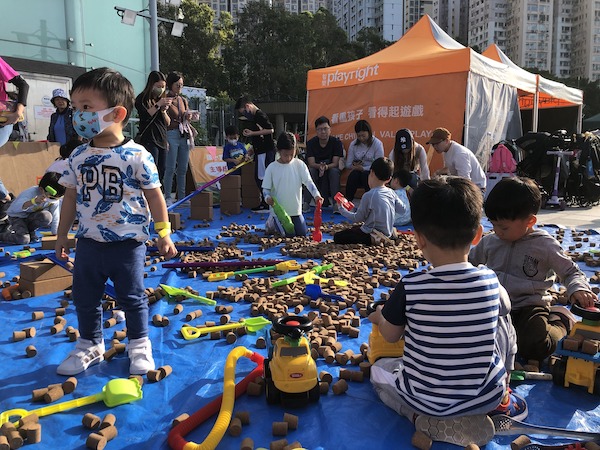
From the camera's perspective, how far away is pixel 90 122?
2.28m

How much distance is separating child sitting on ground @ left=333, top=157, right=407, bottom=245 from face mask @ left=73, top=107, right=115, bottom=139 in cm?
326

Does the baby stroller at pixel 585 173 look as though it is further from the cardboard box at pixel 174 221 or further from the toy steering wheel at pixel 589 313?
the toy steering wheel at pixel 589 313

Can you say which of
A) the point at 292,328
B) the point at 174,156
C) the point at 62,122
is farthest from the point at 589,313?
the point at 62,122

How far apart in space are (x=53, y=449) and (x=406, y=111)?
8.35 metres

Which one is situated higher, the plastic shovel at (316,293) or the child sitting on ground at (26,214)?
the child sitting on ground at (26,214)

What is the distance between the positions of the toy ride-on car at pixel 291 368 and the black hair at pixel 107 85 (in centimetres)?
129

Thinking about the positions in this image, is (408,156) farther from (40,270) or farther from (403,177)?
(40,270)

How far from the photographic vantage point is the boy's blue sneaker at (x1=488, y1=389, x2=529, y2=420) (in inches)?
76.3

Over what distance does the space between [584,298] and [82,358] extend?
235 cm

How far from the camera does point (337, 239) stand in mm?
5496

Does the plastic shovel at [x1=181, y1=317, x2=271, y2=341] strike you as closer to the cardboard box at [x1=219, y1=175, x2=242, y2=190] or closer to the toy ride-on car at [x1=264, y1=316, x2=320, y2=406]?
the toy ride-on car at [x1=264, y1=316, x2=320, y2=406]

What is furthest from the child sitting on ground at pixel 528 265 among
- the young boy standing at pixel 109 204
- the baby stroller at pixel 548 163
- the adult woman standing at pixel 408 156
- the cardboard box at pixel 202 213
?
the baby stroller at pixel 548 163

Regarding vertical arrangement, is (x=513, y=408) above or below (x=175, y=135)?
below

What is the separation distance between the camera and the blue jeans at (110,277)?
2340 millimetres
